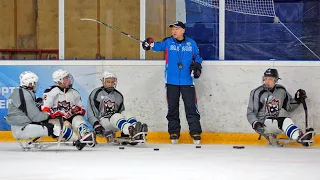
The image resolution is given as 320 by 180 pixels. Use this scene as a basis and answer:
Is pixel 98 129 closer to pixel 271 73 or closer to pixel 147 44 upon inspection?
pixel 147 44

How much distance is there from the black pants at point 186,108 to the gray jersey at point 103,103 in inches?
20.3

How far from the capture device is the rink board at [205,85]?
31.4 feet

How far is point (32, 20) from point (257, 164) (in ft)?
15.3

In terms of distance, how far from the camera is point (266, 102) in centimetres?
930

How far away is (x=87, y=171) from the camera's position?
6.57 metres

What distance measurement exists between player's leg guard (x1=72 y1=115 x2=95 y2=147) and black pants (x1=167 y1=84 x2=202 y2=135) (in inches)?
42.6

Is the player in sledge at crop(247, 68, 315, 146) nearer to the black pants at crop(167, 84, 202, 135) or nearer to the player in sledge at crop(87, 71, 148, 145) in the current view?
the black pants at crop(167, 84, 202, 135)

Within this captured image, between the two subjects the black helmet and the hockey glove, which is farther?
the black helmet

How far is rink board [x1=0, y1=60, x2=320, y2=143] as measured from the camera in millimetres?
9570

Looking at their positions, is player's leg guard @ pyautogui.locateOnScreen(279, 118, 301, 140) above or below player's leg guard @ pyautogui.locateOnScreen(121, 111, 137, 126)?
below

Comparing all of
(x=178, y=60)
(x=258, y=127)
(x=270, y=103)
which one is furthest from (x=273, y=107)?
(x=178, y=60)

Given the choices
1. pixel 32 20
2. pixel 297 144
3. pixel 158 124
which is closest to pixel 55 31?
pixel 32 20

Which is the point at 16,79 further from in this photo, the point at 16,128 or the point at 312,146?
the point at 312,146

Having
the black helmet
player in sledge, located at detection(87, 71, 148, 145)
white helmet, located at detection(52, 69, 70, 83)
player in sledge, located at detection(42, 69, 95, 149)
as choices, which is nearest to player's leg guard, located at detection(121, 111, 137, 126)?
player in sledge, located at detection(87, 71, 148, 145)
